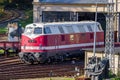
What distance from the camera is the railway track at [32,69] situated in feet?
107

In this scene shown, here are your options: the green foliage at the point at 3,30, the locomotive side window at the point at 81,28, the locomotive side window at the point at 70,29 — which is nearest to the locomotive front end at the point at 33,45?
the locomotive side window at the point at 70,29

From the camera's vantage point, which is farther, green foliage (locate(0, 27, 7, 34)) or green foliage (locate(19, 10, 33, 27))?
green foliage (locate(19, 10, 33, 27))

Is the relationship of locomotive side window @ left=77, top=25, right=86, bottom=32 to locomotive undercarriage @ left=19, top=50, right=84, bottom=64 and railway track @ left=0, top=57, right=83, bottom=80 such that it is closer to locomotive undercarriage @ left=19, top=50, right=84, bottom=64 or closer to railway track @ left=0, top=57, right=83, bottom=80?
locomotive undercarriage @ left=19, top=50, right=84, bottom=64

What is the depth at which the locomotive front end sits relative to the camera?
37.4 m

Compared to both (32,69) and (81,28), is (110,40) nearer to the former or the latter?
(32,69)

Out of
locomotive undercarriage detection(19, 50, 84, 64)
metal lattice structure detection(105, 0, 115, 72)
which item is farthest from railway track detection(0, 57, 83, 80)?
metal lattice structure detection(105, 0, 115, 72)

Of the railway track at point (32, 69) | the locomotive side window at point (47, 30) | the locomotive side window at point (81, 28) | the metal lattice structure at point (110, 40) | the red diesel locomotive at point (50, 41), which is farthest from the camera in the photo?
the locomotive side window at point (81, 28)

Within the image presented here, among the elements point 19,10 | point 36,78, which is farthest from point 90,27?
point 19,10

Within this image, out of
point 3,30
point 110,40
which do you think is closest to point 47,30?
point 110,40

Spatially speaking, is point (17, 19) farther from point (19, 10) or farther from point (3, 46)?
point (3, 46)

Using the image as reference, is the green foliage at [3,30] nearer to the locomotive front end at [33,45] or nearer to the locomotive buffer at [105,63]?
the locomotive front end at [33,45]

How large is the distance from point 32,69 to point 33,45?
298cm

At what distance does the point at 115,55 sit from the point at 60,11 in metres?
18.5

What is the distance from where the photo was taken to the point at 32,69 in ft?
115
